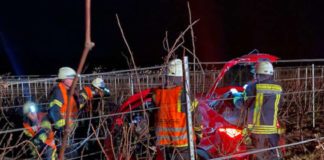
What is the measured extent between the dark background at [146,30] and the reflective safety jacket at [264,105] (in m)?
14.3

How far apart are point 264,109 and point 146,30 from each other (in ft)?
66.7

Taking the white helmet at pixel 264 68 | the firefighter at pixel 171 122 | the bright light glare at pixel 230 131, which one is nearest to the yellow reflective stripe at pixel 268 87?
the white helmet at pixel 264 68

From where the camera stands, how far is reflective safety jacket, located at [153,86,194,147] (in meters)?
4.22

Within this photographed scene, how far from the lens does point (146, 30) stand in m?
25.2

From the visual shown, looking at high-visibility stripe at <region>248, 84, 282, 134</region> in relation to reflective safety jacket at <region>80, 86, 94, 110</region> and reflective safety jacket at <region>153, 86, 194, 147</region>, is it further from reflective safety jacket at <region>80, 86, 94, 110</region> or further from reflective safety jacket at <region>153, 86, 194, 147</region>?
reflective safety jacket at <region>80, 86, 94, 110</region>

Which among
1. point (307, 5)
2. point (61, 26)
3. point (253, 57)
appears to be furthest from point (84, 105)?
point (61, 26)

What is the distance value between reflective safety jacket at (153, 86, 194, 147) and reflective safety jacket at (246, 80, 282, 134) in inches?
45.7

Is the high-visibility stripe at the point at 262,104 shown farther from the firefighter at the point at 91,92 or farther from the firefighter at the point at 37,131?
the firefighter at the point at 37,131

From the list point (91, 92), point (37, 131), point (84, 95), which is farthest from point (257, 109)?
point (91, 92)

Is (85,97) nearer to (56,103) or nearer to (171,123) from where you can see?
(56,103)

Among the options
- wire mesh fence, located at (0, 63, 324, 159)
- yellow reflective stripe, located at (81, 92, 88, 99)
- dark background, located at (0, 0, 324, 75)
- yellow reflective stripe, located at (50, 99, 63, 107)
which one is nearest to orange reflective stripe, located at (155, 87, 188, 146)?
wire mesh fence, located at (0, 63, 324, 159)

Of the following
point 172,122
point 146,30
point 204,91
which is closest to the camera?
point 172,122

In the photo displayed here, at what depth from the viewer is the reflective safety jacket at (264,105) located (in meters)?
5.14

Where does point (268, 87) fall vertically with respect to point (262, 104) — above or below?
above
